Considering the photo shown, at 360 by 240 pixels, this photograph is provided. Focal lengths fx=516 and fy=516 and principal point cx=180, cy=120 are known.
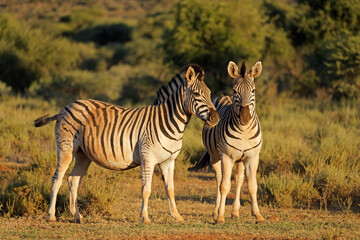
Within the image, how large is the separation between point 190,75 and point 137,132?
3.60 feet

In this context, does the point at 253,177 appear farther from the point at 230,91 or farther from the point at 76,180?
the point at 230,91

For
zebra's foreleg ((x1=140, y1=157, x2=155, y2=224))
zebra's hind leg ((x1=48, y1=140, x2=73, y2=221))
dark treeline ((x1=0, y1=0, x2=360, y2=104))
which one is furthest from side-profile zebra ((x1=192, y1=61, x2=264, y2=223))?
dark treeline ((x1=0, y1=0, x2=360, y2=104))

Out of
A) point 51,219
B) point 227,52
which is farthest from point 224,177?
point 227,52

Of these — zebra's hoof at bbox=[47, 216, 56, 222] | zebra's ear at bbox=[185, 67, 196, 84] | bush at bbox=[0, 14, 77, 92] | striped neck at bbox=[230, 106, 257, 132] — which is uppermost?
bush at bbox=[0, 14, 77, 92]

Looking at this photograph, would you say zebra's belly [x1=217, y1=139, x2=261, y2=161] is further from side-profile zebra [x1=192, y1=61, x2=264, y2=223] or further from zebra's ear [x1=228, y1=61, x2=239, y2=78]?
zebra's ear [x1=228, y1=61, x2=239, y2=78]

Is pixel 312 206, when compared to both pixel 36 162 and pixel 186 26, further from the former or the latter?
pixel 186 26

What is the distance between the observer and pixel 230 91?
21266 millimetres

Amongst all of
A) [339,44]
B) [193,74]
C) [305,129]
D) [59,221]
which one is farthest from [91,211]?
[339,44]

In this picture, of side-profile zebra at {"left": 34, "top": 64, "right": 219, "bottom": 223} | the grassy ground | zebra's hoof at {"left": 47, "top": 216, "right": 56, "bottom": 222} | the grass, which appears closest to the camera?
the grassy ground

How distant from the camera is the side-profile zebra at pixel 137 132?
7.00m

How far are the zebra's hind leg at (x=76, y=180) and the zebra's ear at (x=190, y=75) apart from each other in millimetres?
2024

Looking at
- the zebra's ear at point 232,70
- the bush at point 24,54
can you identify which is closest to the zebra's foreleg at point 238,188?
the zebra's ear at point 232,70

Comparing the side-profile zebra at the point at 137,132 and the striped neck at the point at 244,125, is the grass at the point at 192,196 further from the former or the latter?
the striped neck at the point at 244,125

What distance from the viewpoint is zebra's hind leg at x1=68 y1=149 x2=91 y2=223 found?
24.7ft
